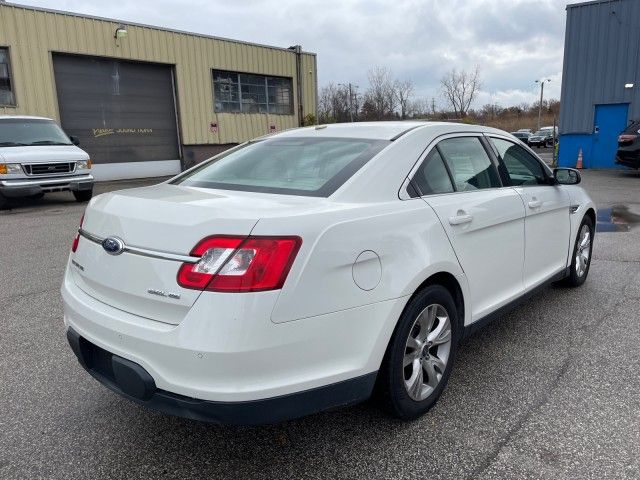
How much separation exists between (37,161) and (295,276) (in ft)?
34.8

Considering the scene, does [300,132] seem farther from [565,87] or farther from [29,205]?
[565,87]

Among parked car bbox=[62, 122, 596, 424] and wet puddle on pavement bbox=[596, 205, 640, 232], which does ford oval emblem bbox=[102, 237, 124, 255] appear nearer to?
parked car bbox=[62, 122, 596, 424]

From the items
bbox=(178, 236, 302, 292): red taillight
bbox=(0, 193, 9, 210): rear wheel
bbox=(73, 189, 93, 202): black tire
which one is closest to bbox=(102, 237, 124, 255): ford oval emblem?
bbox=(178, 236, 302, 292): red taillight

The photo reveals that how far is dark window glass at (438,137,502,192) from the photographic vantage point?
3.19 meters

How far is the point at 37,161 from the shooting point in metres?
10.9

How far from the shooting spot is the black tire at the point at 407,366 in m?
2.52

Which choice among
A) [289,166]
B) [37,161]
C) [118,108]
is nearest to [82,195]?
[37,161]

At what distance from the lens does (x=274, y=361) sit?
2092mm

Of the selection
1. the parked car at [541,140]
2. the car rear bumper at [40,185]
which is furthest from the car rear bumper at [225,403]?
the parked car at [541,140]

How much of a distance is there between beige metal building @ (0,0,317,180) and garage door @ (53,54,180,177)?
0.11 feet

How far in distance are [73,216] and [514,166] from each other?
28.7 feet

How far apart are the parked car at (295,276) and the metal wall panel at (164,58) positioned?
52.6ft

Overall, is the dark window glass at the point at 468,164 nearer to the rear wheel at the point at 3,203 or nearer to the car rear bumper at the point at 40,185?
the car rear bumper at the point at 40,185

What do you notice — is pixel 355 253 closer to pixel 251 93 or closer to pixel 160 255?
pixel 160 255
